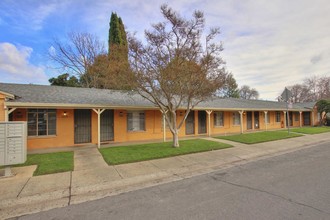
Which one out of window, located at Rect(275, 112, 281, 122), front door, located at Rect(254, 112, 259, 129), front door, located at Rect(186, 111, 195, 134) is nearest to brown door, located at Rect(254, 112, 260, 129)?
front door, located at Rect(254, 112, 259, 129)

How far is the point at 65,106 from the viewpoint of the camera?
31.7 feet

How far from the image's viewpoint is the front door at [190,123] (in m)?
Answer: 15.2

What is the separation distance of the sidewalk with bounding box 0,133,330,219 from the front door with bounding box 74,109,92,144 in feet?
9.66

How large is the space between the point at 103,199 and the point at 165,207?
146 cm

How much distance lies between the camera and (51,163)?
7035 millimetres

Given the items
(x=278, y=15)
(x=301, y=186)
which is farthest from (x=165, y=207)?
(x=278, y=15)

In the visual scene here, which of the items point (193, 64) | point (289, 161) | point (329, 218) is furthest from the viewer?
point (193, 64)

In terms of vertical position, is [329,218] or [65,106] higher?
[65,106]

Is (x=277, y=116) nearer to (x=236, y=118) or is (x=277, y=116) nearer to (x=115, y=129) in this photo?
(x=236, y=118)

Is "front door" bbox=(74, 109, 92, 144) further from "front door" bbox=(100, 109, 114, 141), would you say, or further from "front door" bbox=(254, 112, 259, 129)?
"front door" bbox=(254, 112, 259, 129)

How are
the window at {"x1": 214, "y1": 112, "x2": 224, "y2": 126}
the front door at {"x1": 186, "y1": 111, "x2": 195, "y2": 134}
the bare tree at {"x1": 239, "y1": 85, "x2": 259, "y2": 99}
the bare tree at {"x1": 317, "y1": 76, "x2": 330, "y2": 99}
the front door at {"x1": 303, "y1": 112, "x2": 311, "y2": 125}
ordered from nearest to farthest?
the front door at {"x1": 186, "y1": 111, "x2": 195, "y2": 134}, the window at {"x1": 214, "y1": 112, "x2": 224, "y2": 126}, the front door at {"x1": 303, "y1": 112, "x2": 311, "y2": 125}, the bare tree at {"x1": 317, "y1": 76, "x2": 330, "y2": 99}, the bare tree at {"x1": 239, "y1": 85, "x2": 259, "y2": 99}

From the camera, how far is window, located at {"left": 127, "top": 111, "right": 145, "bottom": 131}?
12711mm

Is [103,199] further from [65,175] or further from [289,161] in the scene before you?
[289,161]

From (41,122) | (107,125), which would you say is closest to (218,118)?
(107,125)
